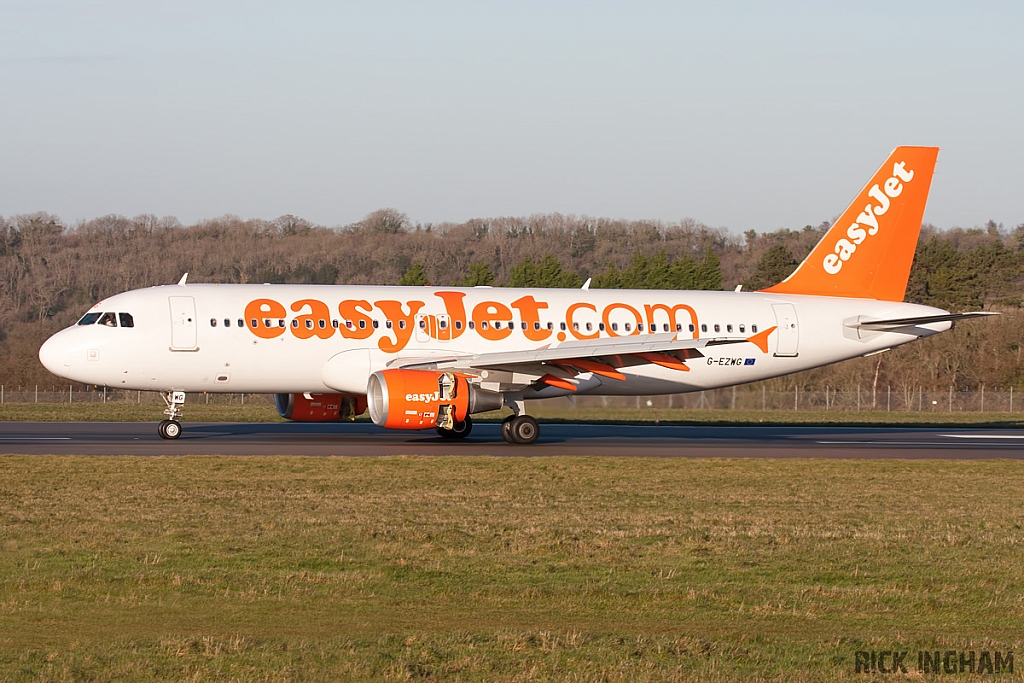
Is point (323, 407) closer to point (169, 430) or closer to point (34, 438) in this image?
point (169, 430)

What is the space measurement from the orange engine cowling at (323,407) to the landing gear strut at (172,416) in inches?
102

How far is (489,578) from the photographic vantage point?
11148 millimetres

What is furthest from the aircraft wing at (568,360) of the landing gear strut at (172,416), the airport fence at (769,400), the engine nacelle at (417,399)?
the airport fence at (769,400)

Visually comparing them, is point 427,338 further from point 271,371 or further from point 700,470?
point 700,470

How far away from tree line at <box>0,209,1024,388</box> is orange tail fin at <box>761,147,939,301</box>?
40666mm

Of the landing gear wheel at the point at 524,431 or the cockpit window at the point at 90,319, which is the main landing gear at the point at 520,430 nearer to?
the landing gear wheel at the point at 524,431

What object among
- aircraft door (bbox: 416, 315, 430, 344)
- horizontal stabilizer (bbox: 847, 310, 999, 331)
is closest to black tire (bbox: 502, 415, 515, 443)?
aircraft door (bbox: 416, 315, 430, 344)

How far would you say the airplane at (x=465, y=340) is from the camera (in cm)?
2817

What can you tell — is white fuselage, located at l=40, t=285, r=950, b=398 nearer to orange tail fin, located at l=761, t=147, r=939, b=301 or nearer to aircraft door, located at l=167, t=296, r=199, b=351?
aircraft door, located at l=167, t=296, r=199, b=351

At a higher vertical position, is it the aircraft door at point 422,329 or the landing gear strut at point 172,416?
the aircraft door at point 422,329

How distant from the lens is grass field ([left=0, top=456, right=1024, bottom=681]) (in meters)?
8.17

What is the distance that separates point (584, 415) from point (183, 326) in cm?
1947

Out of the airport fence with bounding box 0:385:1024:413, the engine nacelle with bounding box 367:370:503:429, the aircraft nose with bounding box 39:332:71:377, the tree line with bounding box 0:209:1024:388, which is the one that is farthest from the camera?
the tree line with bounding box 0:209:1024:388

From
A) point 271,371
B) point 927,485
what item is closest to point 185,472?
point 271,371
